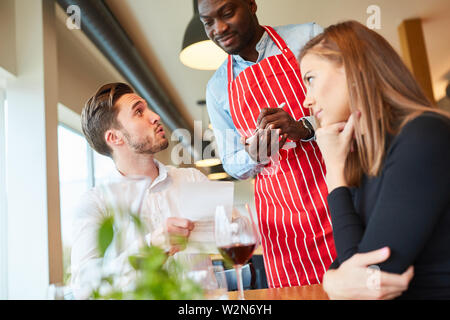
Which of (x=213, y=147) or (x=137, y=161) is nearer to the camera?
(x=137, y=161)

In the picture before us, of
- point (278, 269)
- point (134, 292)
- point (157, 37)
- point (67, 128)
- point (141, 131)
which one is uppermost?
point (157, 37)

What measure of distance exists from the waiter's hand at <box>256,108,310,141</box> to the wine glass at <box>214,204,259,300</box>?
619mm

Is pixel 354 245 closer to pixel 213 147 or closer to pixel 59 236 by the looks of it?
pixel 59 236

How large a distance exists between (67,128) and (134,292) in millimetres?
4331

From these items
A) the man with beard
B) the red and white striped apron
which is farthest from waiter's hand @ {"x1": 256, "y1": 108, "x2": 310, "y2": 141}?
the man with beard

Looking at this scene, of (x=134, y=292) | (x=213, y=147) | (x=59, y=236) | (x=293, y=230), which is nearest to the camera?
(x=134, y=292)

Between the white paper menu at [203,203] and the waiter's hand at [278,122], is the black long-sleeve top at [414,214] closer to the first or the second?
the white paper menu at [203,203]

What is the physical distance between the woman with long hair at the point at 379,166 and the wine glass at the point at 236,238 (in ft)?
0.58

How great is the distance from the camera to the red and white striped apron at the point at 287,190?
153 centimetres

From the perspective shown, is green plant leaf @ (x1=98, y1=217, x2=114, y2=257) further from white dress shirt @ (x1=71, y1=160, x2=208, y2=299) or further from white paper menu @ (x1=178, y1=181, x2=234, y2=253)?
white paper menu @ (x1=178, y1=181, x2=234, y2=253)

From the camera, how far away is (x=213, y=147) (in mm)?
8867

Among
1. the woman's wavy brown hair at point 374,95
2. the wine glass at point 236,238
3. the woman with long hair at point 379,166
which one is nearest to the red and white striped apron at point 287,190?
the woman with long hair at point 379,166

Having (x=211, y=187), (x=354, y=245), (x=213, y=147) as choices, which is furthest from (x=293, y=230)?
(x=213, y=147)

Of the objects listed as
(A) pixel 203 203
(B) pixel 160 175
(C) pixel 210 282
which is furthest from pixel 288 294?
(B) pixel 160 175
